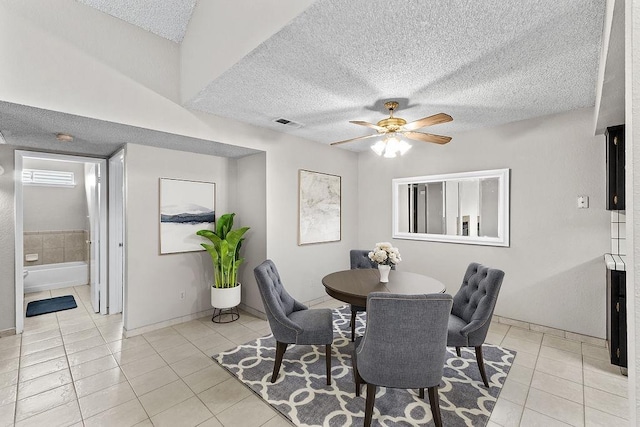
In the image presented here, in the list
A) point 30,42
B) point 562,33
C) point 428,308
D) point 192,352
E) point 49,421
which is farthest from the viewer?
point 192,352

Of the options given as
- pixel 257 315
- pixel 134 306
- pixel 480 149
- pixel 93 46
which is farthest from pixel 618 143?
pixel 134 306

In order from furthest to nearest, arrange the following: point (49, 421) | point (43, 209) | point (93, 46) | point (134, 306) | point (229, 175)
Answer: point (43, 209)
point (229, 175)
point (134, 306)
point (93, 46)
point (49, 421)

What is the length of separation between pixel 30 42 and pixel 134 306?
2705 millimetres

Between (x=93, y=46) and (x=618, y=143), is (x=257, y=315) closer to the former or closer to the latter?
(x=93, y=46)

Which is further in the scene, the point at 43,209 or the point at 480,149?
the point at 43,209

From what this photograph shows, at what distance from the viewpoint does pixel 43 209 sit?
19.1ft

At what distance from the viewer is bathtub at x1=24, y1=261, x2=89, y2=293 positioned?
506 cm

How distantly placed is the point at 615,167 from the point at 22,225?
631cm

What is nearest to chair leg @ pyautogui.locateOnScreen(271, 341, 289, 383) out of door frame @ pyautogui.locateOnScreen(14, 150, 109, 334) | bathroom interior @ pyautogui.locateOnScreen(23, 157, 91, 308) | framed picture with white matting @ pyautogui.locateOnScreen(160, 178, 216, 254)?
framed picture with white matting @ pyautogui.locateOnScreen(160, 178, 216, 254)

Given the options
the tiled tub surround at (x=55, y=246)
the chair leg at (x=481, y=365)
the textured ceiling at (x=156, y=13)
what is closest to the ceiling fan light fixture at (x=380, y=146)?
the chair leg at (x=481, y=365)

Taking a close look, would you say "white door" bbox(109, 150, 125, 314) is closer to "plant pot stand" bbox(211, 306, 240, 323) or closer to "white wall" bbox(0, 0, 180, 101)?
"plant pot stand" bbox(211, 306, 240, 323)

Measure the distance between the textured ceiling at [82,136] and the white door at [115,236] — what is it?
0.30 metres

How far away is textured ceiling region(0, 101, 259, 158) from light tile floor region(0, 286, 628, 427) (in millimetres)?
2244

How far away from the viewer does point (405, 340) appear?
1.71m
